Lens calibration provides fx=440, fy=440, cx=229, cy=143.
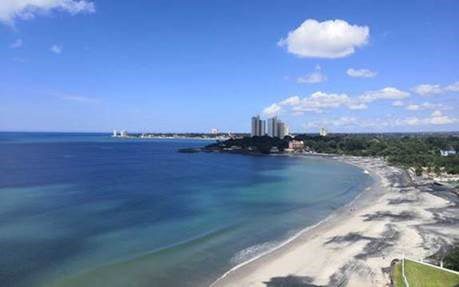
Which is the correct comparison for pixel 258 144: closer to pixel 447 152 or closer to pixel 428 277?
pixel 447 152

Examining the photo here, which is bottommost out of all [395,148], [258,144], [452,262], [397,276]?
[397,276]

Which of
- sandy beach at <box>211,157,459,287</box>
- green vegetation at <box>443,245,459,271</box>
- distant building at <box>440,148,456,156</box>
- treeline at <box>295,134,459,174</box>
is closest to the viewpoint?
green vegetation at <box>443,245,459,271</box>

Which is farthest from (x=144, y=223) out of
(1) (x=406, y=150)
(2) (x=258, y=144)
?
(2) (x=258, y=144)

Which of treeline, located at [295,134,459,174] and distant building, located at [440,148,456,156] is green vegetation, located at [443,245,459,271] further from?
distant building, located at [440,148,456,156]

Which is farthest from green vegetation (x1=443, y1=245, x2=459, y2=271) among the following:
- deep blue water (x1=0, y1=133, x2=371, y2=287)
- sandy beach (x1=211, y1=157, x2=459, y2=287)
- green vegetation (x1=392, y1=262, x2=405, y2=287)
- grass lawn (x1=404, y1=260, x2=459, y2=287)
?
deep blue water (x1=0, y1=133, x2=371, y2=287)

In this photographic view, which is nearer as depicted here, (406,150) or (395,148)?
(406,150)
